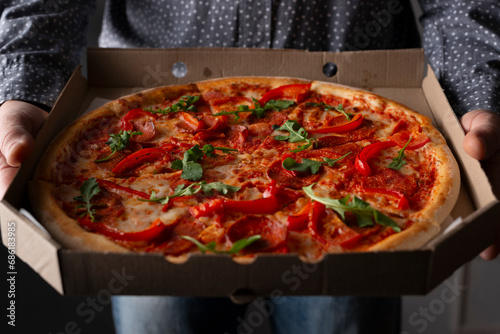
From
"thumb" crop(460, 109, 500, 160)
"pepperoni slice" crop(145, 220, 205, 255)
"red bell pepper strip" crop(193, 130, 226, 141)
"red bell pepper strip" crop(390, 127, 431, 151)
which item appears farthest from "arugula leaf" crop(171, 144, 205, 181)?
"thumb" crop(460, 109, 500, 160)

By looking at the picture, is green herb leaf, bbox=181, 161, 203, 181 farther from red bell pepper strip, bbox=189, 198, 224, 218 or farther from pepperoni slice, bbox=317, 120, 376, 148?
pepperoni slice, bbox=317, 120, 376, 148

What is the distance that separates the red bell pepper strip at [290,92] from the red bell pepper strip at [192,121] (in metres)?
0.37

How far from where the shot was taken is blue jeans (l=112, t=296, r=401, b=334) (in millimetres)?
2303

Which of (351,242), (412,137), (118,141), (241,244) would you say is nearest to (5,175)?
(118,141)

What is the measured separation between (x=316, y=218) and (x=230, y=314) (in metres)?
0.84

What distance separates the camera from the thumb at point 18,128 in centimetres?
191

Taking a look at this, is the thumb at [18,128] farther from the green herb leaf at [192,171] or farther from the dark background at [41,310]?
the dark background at [41,310]

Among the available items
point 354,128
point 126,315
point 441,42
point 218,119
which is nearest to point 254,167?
point 218,119

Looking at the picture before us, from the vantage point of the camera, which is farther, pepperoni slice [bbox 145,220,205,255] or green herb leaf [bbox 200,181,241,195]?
green herb leaf [bbox 200,181,241,195]

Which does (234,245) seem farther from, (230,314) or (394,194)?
(230,314)

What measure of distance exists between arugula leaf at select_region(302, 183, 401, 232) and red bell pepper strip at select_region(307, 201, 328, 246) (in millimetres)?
28

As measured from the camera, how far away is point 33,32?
2.55 metres

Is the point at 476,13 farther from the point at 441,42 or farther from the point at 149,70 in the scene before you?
the point at 149,70

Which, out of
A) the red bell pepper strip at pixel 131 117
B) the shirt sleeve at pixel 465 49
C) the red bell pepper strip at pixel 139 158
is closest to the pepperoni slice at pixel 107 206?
the red bell pepper strip at pixel 139 158
